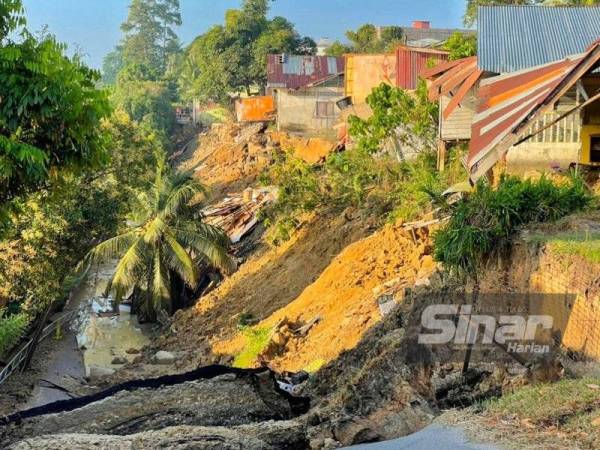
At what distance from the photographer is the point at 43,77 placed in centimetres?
784

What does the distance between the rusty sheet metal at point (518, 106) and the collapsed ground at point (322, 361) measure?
1578 millimetres

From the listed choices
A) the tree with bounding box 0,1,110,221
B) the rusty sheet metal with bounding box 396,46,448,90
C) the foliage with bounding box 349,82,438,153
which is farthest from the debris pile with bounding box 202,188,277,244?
the tree with bounding box 0,1,110,221

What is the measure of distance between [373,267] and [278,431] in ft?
31.6

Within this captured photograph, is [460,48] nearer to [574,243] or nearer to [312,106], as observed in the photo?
[574,243]

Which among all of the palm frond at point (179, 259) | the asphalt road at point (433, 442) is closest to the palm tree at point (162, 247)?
the palm frond at point (179, 259)

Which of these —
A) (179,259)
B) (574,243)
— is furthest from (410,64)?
(574,243)

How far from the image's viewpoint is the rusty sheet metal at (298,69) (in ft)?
159

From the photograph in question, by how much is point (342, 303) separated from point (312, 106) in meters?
26.9

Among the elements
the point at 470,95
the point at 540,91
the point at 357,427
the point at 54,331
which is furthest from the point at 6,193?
the point at 54,331

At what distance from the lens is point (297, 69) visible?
4916cm

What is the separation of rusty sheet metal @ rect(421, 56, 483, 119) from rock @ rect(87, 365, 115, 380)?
11.4 metres

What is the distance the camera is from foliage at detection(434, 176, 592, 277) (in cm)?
1112

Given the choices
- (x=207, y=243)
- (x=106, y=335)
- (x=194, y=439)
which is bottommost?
(x=106, y=335)

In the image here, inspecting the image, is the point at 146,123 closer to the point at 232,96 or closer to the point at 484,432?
the point at 232,96
